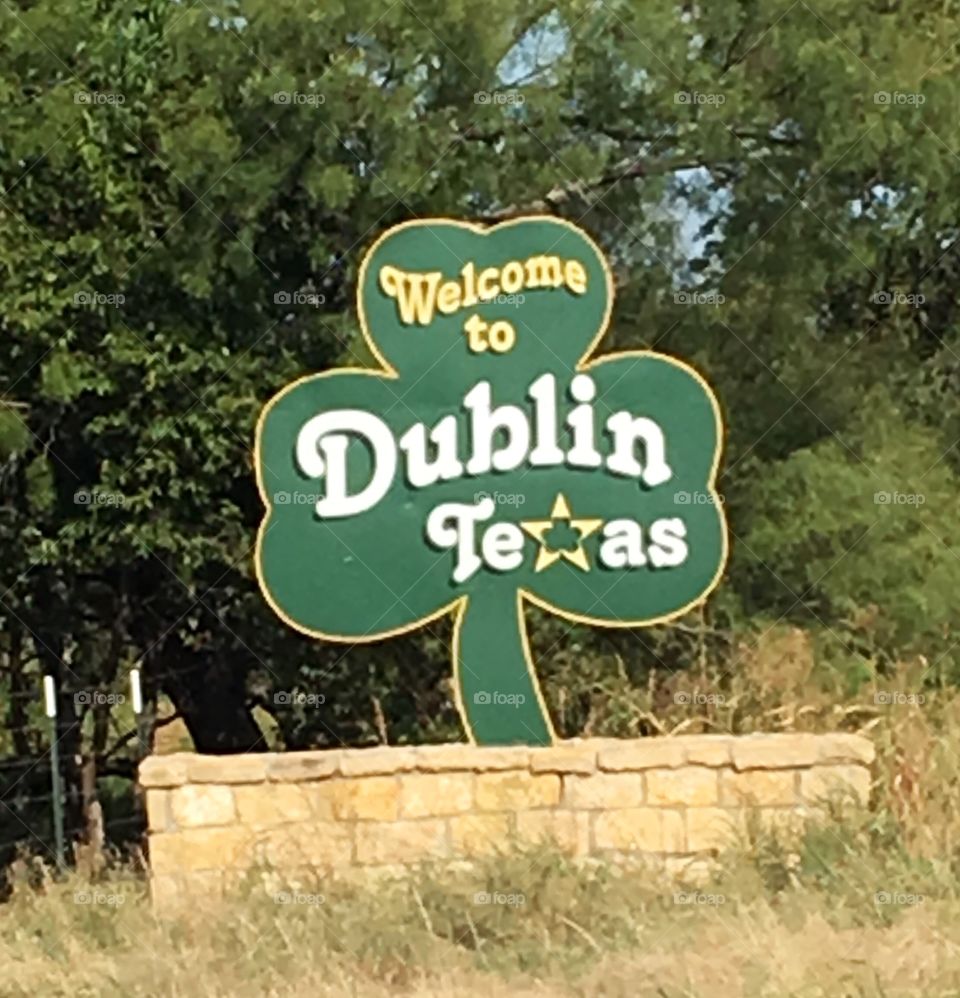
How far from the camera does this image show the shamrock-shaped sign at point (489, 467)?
9.88 metres

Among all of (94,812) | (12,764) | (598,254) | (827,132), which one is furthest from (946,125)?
(12,764)

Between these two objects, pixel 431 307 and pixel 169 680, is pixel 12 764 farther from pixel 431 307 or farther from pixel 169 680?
pixel 431 307

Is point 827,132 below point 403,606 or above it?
above

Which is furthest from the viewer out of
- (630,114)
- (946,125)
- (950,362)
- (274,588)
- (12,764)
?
(12,764)

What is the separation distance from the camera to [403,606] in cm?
990

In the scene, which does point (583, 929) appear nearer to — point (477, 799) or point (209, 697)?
point (477, 799)

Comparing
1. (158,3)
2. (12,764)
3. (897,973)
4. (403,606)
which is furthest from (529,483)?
(12,764)

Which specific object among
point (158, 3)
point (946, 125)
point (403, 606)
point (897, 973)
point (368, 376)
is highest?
point (158, 3)

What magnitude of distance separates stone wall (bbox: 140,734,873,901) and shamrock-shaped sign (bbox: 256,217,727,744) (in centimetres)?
47

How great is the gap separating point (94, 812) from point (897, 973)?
7.88 metres

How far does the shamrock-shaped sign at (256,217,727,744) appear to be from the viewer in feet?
32.4

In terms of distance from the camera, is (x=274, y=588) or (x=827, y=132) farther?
(x=827, y=132)

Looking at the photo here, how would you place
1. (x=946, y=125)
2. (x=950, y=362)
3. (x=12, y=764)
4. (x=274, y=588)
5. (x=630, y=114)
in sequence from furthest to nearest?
1. (x=12, y=764)
2. (x=950, y=362)
3. (x=630, y=114)
4. (x=946, y=125)
5. (x=274, y=588)

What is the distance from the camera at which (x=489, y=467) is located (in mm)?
9969
